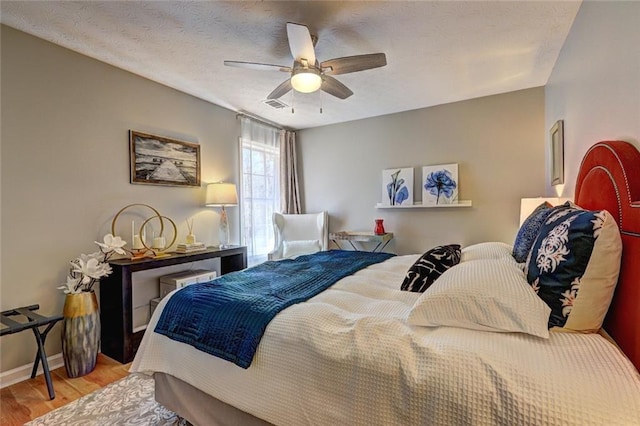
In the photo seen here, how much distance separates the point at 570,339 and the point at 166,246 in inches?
126

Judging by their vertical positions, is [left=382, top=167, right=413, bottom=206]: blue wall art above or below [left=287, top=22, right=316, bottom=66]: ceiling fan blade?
below

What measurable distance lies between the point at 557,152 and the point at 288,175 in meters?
3.27

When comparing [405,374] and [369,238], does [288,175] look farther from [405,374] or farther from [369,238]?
[405,374]

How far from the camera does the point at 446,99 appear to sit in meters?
3.65

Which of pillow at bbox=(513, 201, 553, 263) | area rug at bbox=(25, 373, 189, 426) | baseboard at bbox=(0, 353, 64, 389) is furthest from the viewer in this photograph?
baseboard at bbox=(0, 353, 64, 389)

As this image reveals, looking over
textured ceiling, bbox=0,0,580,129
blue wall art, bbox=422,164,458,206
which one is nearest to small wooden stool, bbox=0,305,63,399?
textured ceiling, bbox=0,0,580,129

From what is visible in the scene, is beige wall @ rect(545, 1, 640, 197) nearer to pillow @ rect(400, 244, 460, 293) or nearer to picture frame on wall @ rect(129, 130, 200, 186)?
pillow @ rect(400, 244, 460, 293)

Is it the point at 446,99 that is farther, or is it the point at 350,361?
the point at 446,99

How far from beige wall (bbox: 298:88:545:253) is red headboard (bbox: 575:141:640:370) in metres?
2.25

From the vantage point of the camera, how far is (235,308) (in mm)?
1412

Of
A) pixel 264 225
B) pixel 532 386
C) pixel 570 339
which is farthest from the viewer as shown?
pixel 264 225

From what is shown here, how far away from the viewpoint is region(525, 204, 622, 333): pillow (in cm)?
101

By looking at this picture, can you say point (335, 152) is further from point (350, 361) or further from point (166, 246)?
point (350, 361)

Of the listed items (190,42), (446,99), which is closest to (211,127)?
(190,42)
